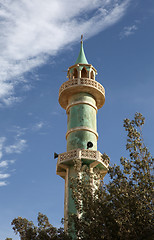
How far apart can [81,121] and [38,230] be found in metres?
11.9

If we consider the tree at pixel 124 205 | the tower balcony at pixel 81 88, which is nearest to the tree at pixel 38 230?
the tree at pixel 124 205

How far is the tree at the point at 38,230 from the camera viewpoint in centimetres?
2097

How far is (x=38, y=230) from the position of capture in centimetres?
2248

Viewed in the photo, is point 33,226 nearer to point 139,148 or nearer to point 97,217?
point 97,217

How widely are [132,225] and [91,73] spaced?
73.5ft

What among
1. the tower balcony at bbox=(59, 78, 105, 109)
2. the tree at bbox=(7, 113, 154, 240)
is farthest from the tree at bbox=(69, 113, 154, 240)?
the tower balcony at bbox=(59, 78, 105, 109)

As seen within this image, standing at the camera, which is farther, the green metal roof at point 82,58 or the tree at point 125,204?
the green metal roof at point 82,58

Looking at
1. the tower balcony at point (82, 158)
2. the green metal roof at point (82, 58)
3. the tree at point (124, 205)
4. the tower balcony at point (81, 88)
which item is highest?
the green metal roof at point (82, 58)

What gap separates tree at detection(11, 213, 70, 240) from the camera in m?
21.0

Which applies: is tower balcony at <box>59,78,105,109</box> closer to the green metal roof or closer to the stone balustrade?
the green metal roof

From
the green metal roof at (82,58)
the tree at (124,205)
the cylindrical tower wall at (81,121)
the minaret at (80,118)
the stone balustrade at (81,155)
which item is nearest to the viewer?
the tree at (124,205)

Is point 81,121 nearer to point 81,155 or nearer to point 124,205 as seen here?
point 81,155

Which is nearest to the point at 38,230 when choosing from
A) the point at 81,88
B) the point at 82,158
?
the point at 82,158

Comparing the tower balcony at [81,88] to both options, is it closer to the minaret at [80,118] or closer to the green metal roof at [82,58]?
the minaret at [80,118]
